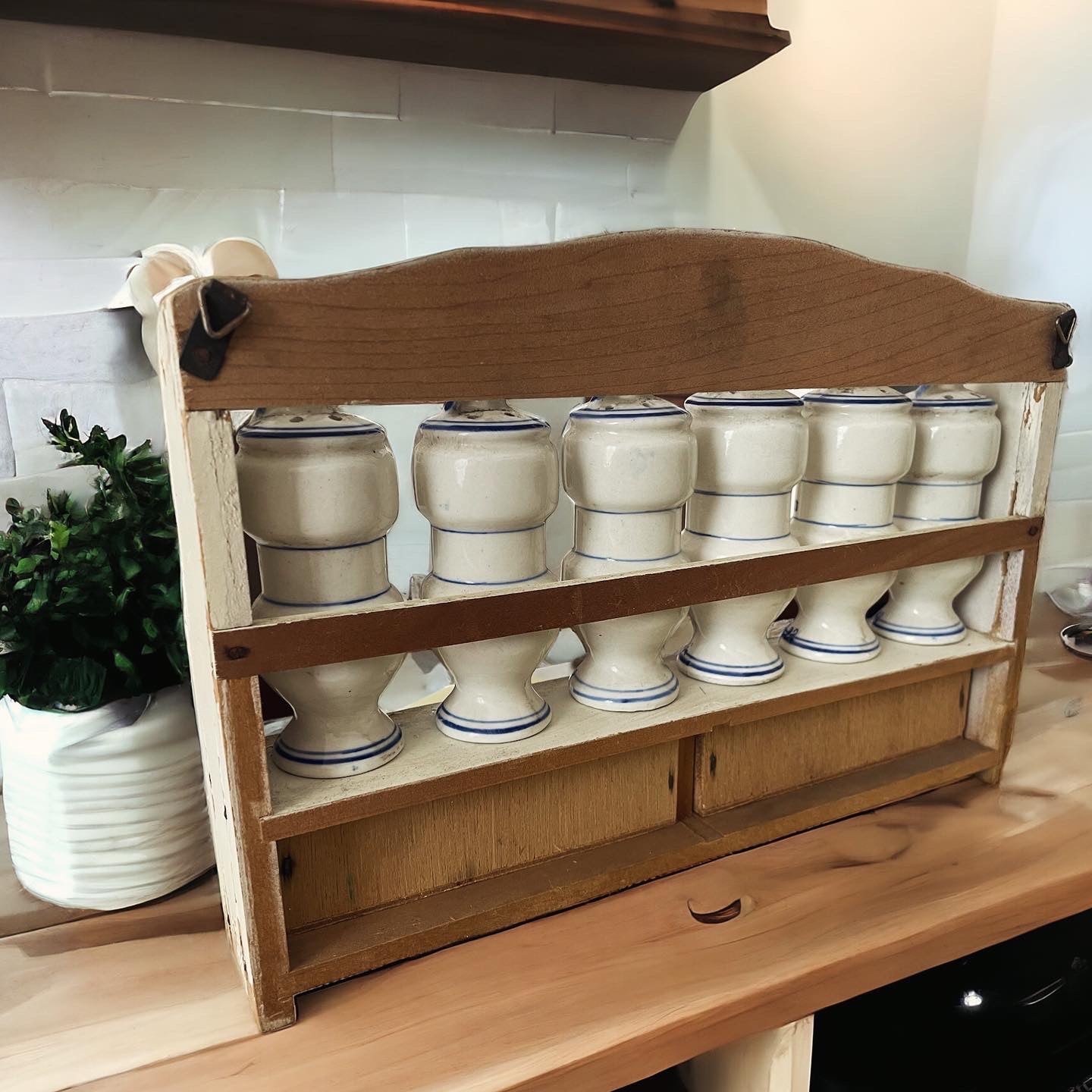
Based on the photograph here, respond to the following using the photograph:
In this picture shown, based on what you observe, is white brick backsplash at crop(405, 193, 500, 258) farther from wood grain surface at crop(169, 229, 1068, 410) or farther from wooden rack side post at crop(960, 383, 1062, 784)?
wooden rack side post at crop(960, 383, 1062, 784)

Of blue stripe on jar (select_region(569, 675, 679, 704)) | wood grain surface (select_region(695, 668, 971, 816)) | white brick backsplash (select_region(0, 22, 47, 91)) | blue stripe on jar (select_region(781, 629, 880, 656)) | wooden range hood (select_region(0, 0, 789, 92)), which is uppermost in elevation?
wooden range hood (select_region(0, 0, 789, 92))

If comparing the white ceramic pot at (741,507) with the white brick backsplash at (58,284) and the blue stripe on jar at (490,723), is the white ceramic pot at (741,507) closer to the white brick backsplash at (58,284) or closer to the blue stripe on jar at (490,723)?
the blue stripe on jar at (490,723)

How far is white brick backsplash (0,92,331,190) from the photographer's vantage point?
836mm

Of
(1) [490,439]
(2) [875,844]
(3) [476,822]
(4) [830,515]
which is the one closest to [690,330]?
(1) [490,439]

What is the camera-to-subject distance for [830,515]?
82cm

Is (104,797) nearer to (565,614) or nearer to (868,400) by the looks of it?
(565,614)

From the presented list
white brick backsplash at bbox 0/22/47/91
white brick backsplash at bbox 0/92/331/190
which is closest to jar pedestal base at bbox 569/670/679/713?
white brick backsplash at bbox 0/92/331/190

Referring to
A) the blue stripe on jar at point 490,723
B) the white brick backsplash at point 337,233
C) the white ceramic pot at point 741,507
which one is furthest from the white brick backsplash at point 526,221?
the blue stripe on jar at point 490,723

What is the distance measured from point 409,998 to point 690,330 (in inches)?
21.9

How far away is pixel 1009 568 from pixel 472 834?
24.8 inches

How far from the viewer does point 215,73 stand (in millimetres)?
887

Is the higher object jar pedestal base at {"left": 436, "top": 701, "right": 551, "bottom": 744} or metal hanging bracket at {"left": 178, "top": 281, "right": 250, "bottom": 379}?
metal hanging bracket at {"left": 178, "top": 281, "right": 250, "bottom": 379}

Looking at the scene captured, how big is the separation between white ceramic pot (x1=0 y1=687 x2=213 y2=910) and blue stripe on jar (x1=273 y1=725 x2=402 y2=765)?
0.14m

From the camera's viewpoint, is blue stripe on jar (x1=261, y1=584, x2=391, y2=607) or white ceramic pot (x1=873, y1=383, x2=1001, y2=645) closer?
blue stripe on jar (x1=261, y1=584, x2=391, y2=607)
